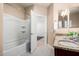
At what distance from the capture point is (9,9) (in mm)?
1480

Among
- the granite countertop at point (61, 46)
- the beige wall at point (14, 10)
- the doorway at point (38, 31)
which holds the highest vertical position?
the beige wall at point (14, 10)

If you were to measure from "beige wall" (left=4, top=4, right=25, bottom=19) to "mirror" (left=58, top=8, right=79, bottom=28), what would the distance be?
1.57ft

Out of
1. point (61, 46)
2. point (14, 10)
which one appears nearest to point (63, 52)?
point (61, 46)

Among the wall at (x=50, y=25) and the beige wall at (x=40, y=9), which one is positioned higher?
the beige wall at (x=40, y=9)

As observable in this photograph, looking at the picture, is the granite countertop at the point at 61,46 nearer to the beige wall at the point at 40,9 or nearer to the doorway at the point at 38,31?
the doorway at the point at 38,31

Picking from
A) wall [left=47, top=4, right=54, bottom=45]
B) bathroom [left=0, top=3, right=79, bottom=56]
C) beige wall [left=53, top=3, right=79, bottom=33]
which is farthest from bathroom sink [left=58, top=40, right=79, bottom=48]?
beige wall [left=53, top=3, right=79, bottom=33]

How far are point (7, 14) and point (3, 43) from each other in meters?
0.36

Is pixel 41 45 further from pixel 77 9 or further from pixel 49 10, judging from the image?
pixel 77 9

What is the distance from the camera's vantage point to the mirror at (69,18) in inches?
59.2

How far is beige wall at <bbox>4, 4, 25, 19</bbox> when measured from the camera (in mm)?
1482

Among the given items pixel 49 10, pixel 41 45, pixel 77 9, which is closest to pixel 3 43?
pixel 41 45

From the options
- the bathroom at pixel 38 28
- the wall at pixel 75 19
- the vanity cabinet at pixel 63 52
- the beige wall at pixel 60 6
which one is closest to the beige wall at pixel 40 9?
the bathroom at pixel 38 28

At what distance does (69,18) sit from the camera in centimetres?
152

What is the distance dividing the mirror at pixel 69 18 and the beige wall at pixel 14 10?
478 millimetres
